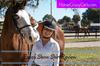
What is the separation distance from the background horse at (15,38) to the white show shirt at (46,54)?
522mm

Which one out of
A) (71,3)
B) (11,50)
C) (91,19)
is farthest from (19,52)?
(91,19)

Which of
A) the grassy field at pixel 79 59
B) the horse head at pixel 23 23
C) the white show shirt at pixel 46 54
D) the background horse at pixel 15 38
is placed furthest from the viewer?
the grassy field at pixel 79 59

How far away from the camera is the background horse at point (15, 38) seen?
371 cm

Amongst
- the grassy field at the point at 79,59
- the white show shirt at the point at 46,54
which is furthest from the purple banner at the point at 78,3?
the white show shirt at the point at 46,54

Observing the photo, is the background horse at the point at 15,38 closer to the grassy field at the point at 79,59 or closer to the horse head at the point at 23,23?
the horse head at the point at 23,23

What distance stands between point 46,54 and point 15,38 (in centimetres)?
73

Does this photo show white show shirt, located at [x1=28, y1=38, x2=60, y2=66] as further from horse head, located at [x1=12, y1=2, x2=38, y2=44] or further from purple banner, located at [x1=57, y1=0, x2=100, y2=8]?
purple banner, located at [x1=57, y1=0, x2=100, y2=8]

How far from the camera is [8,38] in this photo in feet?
12.3

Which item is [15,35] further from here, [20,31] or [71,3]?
[71,3]

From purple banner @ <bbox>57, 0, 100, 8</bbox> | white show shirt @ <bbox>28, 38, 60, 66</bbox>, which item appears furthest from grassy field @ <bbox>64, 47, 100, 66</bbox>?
white show shirt @ <bbox>28, 38, 60, 66</bbox>

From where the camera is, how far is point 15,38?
149 inches

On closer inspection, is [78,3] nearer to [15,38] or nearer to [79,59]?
[79,59]

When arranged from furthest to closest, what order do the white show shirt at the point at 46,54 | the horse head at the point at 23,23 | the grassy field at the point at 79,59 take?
the grassy field at the point at 79,59 → the horse head at the point at 23,23 → the white show shirt at the point at 46,54

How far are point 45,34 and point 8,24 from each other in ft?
2.62
